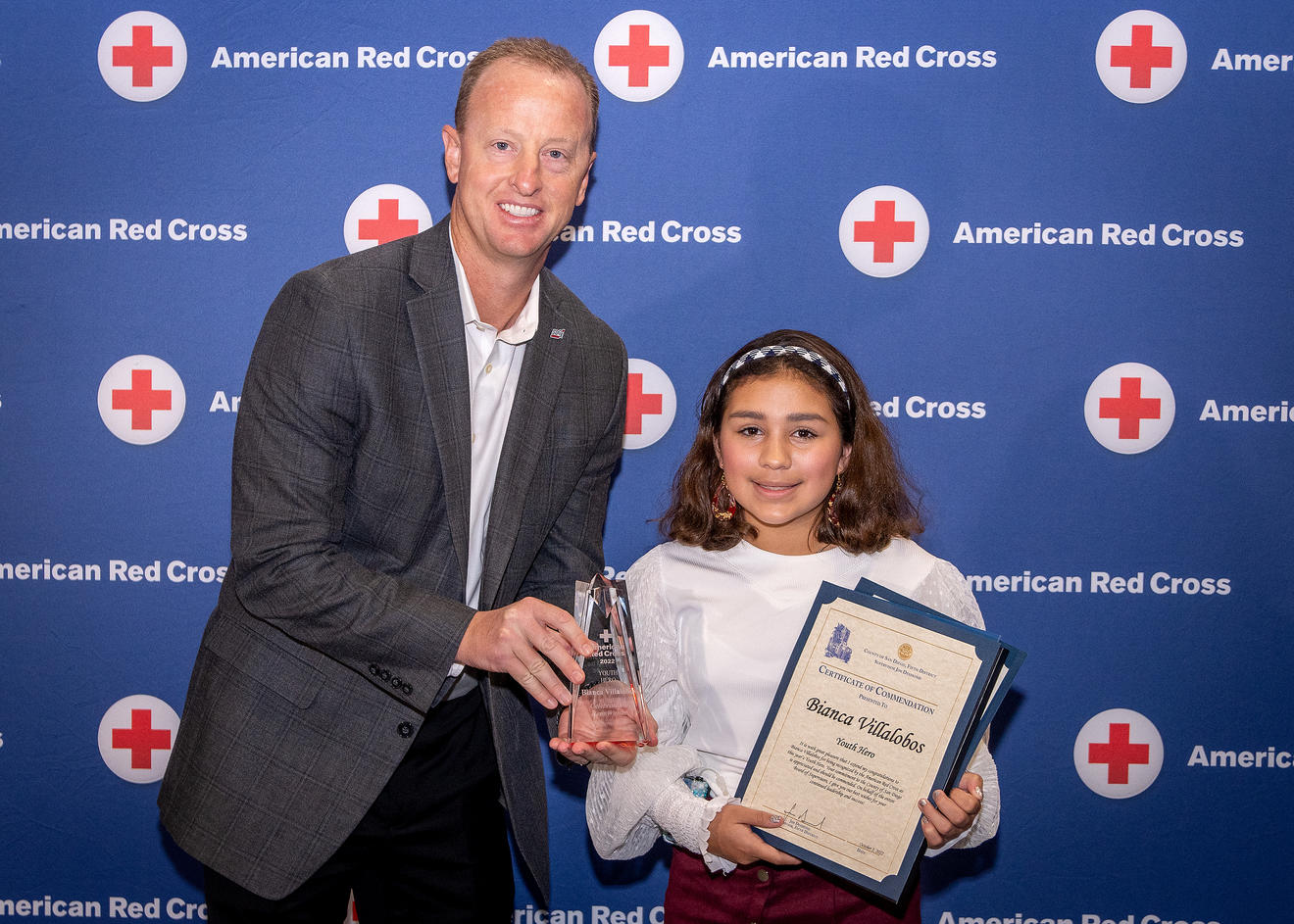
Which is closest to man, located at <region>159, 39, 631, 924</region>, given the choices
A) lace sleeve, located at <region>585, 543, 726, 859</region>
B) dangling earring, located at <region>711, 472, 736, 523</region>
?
lace sleeve, located at <region>585, 543, 726, 859</region>

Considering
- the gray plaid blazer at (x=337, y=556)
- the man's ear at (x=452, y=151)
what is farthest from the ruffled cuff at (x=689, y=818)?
the man's ear at (x=452, y=151)

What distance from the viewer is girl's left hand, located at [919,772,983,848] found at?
1.70 metres

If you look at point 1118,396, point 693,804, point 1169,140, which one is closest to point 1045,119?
point 1169,140

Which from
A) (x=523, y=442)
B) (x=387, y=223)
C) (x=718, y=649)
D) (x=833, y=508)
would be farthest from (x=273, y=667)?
(x=387, y=223)

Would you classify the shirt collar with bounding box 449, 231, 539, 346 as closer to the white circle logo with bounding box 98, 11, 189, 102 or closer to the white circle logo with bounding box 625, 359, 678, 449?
the white circle logo with bounding box 625, 359, 678, 449

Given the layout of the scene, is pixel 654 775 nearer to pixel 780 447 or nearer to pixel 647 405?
pixel 780 447

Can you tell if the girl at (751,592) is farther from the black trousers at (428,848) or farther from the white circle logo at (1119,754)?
the white circle logo at (1119,754)

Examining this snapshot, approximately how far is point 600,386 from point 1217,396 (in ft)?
5.49

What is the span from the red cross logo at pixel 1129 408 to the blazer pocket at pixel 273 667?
6.71 feet

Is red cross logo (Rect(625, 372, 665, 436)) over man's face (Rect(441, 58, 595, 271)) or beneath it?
beneath

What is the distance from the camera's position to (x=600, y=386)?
211cm

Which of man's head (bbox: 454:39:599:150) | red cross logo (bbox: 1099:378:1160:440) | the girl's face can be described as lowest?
the girl's face

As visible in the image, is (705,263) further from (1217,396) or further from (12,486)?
(12,486)

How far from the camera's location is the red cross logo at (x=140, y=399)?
2621 mm
